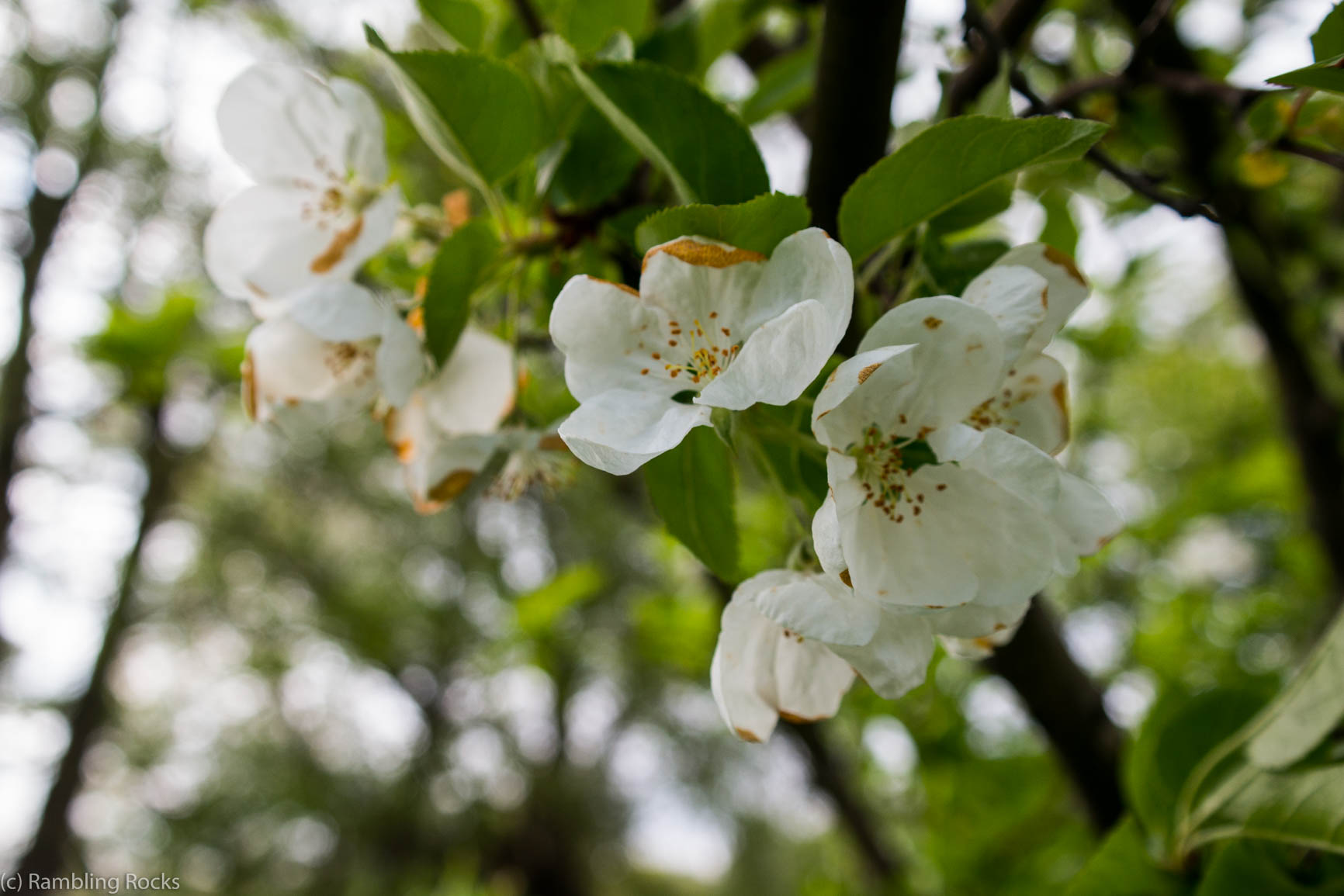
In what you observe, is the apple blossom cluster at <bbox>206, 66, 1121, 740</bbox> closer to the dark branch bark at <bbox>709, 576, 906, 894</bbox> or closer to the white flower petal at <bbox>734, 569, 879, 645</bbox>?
the white flower petal at <bbox>734, 569, 879, 645</bbox>

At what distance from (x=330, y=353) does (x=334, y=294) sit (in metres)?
0.04

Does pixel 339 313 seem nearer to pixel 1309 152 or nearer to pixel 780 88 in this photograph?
pixel 780 88

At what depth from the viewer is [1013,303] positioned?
0.33 metres

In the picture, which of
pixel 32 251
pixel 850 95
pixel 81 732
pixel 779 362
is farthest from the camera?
pixel 32 251

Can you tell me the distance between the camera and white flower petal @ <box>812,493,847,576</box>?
29 centimetres

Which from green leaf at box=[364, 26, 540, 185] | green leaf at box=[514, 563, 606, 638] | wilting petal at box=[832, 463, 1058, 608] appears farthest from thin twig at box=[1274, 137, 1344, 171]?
green leaf at box=[514, 563, 606, 638]

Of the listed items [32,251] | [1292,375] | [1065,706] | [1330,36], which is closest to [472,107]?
[1330,36]

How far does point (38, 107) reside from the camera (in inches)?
133

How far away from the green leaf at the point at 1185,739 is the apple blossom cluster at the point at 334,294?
446mm

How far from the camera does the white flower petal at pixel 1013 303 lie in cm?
32

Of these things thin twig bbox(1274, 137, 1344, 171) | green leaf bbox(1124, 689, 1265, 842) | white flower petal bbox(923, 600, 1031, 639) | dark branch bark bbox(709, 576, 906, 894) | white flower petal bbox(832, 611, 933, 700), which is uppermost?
thin twig bbox(1274, 137, 1344, 171)

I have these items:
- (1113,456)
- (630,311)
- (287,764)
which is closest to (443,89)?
(630,311)

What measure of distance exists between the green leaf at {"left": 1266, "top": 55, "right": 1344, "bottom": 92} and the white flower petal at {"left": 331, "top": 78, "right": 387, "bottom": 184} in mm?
414

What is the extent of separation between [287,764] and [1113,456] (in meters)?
7.16
